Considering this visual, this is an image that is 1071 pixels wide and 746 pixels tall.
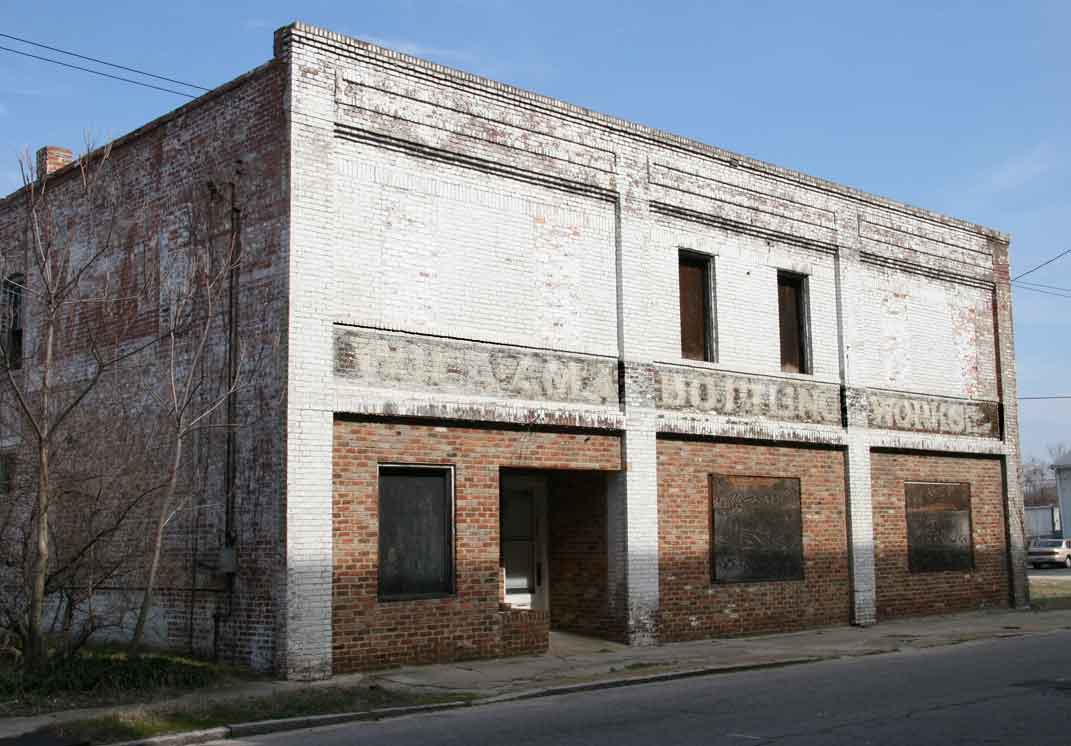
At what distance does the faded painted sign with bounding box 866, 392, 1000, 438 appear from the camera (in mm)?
21547

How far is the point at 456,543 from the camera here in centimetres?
1530

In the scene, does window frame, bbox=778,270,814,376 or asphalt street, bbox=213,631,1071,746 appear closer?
asphalt street, bbox=213,631,1071,746

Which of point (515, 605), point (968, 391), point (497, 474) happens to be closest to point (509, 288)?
point (497, 474)

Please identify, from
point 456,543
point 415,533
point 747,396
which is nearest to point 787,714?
point 456,543

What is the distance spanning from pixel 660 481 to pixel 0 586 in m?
9.20

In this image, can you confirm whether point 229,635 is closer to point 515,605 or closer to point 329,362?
point 329,362

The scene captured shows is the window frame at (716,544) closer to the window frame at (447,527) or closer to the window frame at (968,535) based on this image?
the window frame at (968,535)

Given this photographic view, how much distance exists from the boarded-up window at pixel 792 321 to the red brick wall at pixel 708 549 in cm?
155

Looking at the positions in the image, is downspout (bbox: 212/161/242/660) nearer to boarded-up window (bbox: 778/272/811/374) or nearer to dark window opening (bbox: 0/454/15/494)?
dark window opening (bbox: 0/454/15/494)

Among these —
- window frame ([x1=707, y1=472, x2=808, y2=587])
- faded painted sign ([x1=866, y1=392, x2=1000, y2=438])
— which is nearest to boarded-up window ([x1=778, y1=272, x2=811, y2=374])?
faded painted sign ([x1=866, y1=392, x2=1000, y2=438])

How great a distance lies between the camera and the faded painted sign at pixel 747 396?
1820cm

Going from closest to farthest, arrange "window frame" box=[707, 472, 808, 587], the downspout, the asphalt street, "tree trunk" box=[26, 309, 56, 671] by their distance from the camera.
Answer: the asphalt street, "tree trunk" box=[26, 309, 56, 671], the downspout, "window frame" box=[707, 472, 808, 587]

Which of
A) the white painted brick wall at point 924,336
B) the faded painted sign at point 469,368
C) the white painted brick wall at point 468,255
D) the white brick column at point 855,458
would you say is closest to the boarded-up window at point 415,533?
the faded painted sign at point 469,368

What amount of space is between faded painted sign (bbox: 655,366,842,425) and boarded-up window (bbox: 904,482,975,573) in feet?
9.41
